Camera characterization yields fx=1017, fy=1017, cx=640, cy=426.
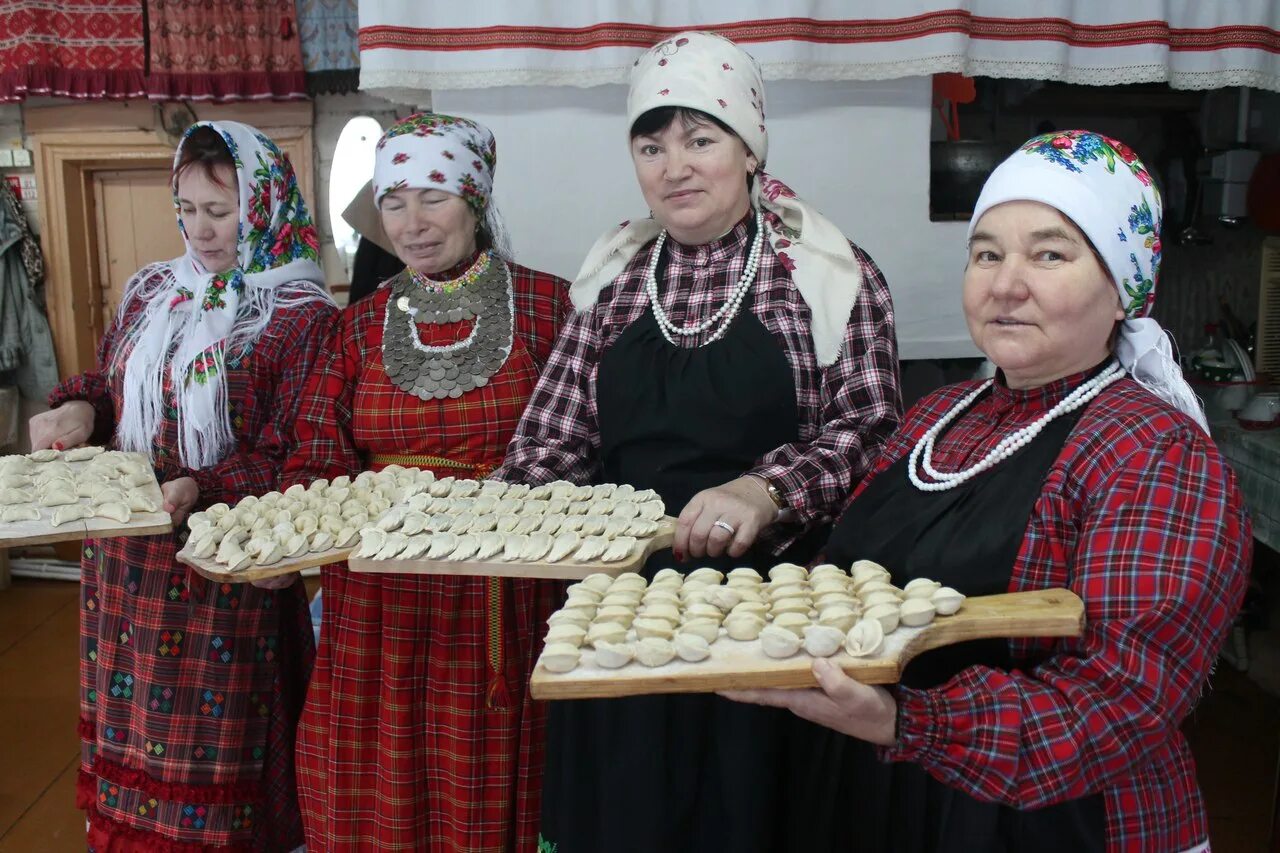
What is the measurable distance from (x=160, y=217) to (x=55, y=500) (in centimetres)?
382

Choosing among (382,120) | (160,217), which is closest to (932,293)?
(382,120)

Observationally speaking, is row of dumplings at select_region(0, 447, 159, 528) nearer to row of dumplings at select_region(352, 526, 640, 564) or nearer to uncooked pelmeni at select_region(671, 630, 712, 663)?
row of dumplings at select_region(352, 526, 640, 564)

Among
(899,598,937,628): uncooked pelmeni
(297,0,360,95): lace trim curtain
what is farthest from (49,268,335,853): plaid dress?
(297,0,360,95): lace trim curtain

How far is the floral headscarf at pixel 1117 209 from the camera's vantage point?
1.12 meters

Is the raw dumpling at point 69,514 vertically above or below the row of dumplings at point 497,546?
below

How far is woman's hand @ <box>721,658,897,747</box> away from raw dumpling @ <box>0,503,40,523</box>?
1.33m

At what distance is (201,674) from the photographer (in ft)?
6.94

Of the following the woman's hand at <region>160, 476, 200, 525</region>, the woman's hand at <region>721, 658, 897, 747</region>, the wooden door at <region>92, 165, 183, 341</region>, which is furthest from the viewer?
the wooden door at <region>92, 165, 183, 341</region>

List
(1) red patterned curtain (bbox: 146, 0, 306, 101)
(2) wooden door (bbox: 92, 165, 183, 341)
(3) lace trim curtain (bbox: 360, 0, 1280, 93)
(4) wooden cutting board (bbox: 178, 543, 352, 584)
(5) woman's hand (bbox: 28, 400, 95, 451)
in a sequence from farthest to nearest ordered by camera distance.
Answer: (2) wooden door (bbox: 92, 165, 183, 341) → (1) red patterned curtain (bbox: 146, 0, 306, 101) → (3) lace trim curtain (bbox: 360, 0, 1280, 93) → (5) woman's hand (bbox: 28, 400, 95, 451) → (4) wooden cutting board (bbox: 178, 543, 352, 584)

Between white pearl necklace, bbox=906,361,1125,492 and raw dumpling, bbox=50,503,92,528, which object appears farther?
raw dumpling, bbox=50,503,92,528

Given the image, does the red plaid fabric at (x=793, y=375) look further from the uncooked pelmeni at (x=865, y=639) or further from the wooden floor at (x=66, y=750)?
the wooden floor at (x=66, y=750)

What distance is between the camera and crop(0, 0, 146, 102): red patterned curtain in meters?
4.20

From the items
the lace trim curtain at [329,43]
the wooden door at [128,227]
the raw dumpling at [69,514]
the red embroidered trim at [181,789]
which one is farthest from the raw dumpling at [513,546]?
the wooden door at [128,227]

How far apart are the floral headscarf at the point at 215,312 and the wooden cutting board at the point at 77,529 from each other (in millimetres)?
398
